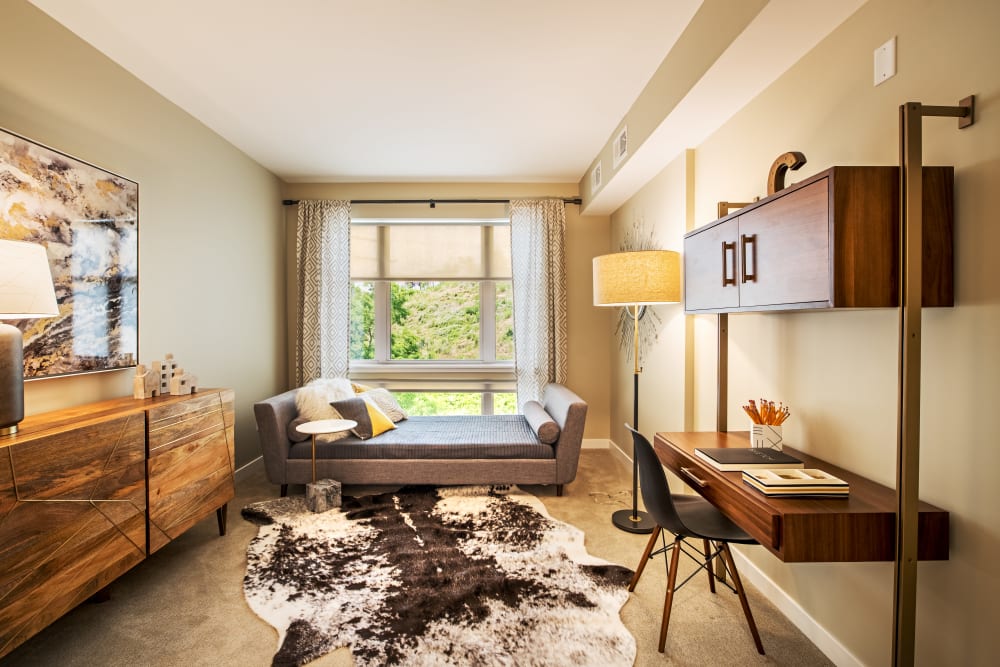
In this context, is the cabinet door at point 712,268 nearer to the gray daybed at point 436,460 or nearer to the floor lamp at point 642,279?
the floor lamp at point 642,279

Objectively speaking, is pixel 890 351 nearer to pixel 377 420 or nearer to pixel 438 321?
pixel 377 420

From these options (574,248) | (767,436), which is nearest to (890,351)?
(767,436)

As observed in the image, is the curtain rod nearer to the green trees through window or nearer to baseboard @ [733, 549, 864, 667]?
the green trees through window

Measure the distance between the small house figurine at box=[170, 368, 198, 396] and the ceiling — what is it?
1.70 meters

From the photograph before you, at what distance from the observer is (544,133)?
3498 millimetres

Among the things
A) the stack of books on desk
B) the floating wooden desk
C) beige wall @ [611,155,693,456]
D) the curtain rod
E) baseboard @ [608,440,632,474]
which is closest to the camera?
the floating wooden desk

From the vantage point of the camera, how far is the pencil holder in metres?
1.92

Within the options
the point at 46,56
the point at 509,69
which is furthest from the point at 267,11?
the point at 509,69

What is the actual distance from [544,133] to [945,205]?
8.66 feet

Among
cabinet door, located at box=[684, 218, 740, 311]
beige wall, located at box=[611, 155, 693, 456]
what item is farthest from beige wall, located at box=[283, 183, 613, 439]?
cabinet door, located at box=[684, 218, 740, 311]

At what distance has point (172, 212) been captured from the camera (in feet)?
9.81

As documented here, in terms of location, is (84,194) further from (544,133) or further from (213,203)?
(544,133)

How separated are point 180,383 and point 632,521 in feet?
9.08

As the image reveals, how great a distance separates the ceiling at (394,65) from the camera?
214 centimetres
